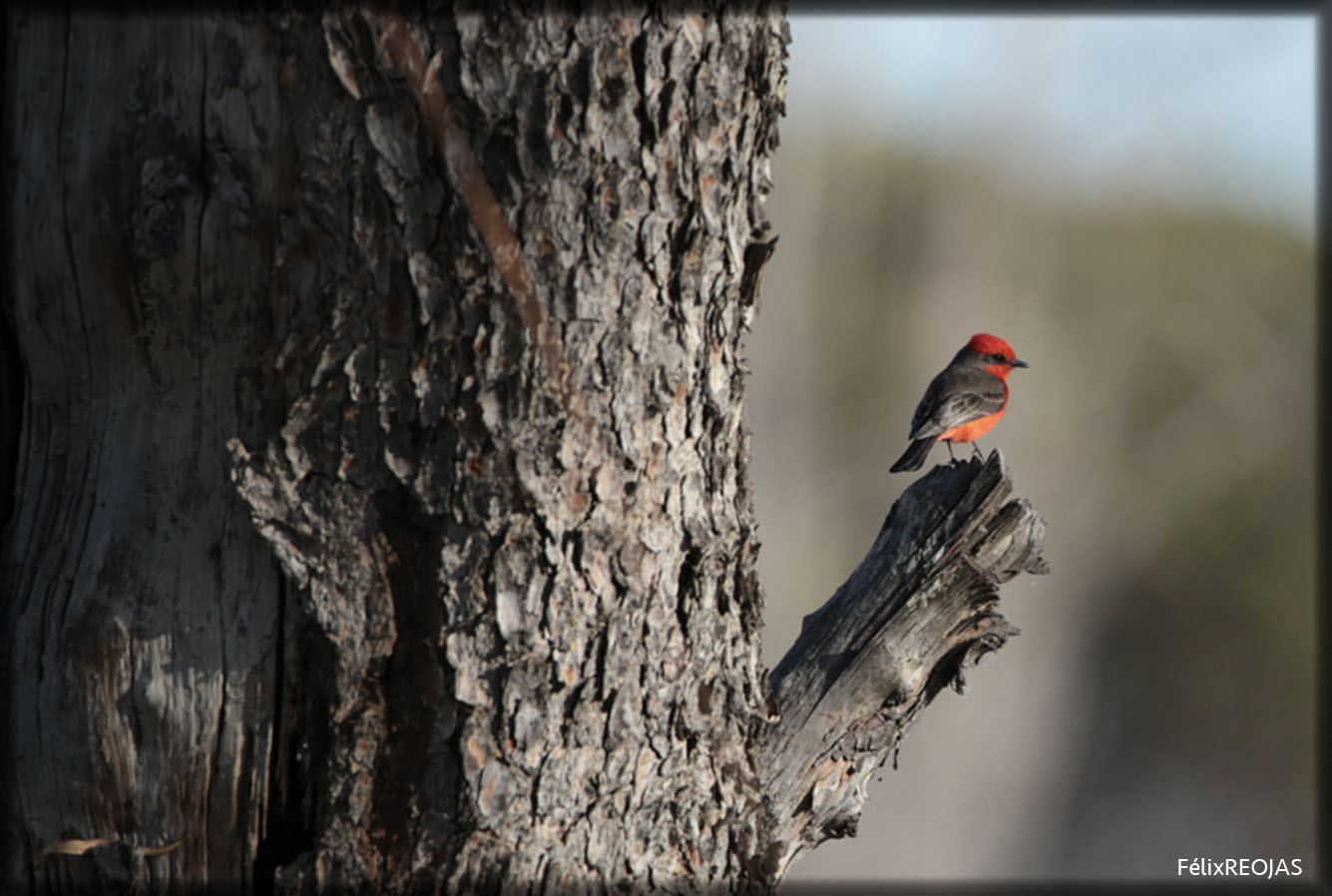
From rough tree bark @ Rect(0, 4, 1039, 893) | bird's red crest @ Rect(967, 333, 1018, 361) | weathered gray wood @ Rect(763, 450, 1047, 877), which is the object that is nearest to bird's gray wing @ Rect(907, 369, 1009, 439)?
bird's red crest @ Rect(967, 333, 1018, 361)

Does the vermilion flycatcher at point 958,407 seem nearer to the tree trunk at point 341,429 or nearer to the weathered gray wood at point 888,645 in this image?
the weathered gray wood at point 888,645

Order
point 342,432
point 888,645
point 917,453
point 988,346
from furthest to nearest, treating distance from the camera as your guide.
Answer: point 988,346 → point 917,453 → point 888,645 → point 342,432

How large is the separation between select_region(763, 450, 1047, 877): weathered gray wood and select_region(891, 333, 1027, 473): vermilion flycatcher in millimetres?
2017

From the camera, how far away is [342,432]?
1.89 metres

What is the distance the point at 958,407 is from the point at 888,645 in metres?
2.68

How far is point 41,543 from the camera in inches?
79.3

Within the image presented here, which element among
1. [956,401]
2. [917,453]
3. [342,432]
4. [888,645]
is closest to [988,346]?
[956,401]

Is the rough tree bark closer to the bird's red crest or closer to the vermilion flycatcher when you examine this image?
the vermilion flycatcher

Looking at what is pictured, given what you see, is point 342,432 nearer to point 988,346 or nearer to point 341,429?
point 341,429

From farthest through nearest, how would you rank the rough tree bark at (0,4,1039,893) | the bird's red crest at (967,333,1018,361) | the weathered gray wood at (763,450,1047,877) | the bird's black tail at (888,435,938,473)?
the bird's red crest at (967,333,1018,361), the bird's black tail at (888,435,938,473), the weathered gray wood at (763,450,1047,877), the rough tree bark at (0,4,1039,893)

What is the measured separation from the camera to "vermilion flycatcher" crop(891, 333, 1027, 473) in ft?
16.3

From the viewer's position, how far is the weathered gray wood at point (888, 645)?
2479mm

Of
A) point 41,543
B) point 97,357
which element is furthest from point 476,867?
point 97,357

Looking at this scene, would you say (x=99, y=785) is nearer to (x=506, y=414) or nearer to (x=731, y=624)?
(x=506, y=414)
